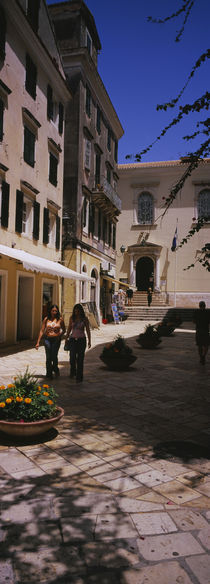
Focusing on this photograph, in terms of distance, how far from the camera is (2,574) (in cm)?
246

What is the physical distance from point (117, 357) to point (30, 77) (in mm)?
12066

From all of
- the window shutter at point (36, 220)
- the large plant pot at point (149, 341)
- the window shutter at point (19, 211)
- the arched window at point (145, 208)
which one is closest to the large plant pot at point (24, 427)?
the large plant pot at point (149, 341)

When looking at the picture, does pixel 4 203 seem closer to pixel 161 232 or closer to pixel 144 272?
pixel 144 272

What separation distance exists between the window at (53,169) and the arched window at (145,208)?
1832 centimetres

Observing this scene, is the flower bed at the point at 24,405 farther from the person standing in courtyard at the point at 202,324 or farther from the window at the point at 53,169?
the window at the point at 53,169

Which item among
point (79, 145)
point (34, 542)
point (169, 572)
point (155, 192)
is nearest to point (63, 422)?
point (34, 542)

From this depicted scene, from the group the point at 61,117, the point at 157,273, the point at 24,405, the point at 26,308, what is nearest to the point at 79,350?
the point at 24,405

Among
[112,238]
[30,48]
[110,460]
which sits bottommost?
[110,460]

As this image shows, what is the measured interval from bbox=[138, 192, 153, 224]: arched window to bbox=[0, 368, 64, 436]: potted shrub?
106 feet

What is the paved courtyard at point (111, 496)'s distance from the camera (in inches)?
101

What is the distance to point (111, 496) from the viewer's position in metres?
3.50

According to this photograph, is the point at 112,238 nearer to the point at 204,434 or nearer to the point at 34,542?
the point at 204,434

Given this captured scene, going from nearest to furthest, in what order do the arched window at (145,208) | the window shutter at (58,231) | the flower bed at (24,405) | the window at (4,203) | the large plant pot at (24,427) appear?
the large plant pot at (24,427) → the flower bed at (24,405) → the window at (4,203) → the window shutter at (58,231) → the arched window at (145,208)

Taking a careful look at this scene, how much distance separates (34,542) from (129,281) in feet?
108
